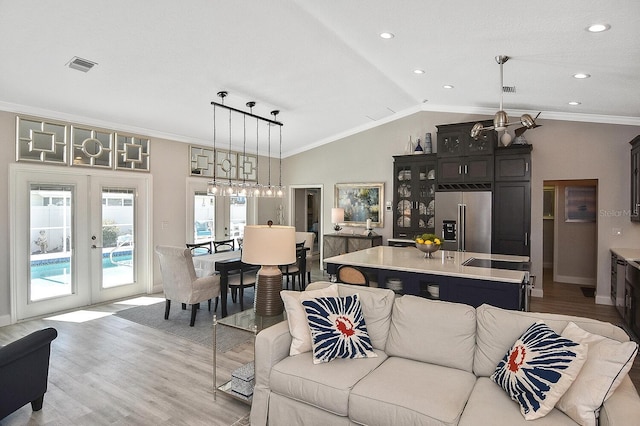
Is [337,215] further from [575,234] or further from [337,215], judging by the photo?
[575,234]

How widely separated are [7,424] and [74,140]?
3.83m

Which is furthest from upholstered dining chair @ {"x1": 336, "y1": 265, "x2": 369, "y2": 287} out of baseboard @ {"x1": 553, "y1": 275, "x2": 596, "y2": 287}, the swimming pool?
baseboard @ {"x1": 553, "y1": 275, "x2": 596, "y2": 287}

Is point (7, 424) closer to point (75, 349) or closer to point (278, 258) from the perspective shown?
A: point (75, 349)

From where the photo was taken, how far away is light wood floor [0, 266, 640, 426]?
8.80ft

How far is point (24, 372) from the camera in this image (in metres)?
2.60

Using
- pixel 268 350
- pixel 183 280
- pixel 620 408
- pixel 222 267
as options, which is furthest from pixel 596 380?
pixel 183 280

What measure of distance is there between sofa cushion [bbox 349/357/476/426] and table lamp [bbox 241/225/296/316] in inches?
38.7

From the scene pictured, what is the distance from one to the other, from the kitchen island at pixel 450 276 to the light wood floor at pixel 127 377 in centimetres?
127

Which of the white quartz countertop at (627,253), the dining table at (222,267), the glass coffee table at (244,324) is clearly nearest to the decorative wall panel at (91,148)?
the dining table at (222,267)

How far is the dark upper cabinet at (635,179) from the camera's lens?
5027mm

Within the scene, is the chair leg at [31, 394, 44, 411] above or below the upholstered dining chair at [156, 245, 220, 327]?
below

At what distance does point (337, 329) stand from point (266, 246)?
805mm

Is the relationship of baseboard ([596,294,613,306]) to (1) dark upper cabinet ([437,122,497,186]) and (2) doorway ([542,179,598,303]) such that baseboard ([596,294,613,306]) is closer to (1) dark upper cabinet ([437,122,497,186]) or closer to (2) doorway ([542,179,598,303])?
(2) doorway ([542,179,598,303])

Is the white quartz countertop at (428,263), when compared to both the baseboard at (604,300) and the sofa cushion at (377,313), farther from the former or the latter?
the baseboard at (604,300)
